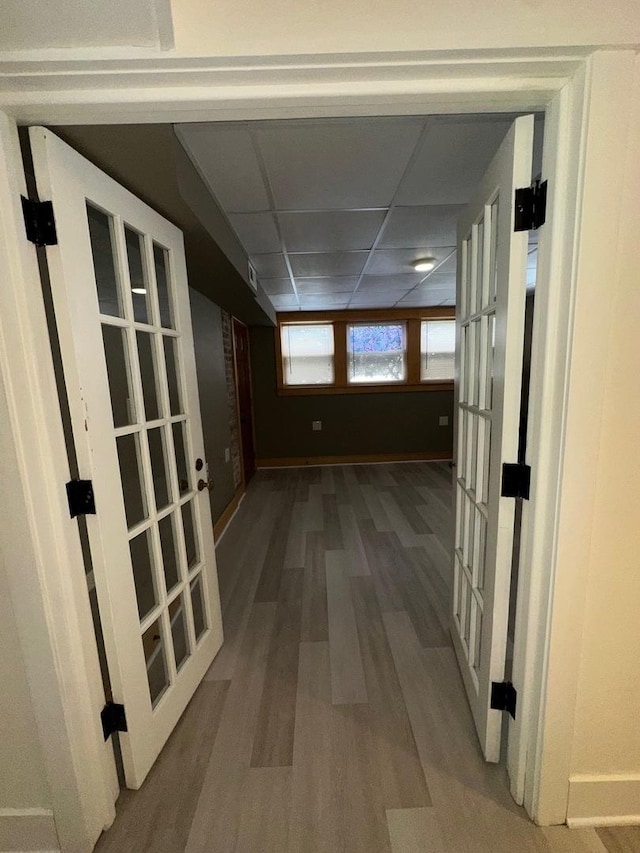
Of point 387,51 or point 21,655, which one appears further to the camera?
point 21,655

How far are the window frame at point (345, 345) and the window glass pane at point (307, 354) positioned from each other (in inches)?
3.0

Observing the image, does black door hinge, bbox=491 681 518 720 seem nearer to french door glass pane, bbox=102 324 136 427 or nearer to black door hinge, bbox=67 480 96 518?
black door hinge, bbox=67 480 96 518

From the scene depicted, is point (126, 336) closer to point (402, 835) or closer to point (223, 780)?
point (223, 780)

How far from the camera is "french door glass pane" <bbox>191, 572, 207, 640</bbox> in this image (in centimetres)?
177

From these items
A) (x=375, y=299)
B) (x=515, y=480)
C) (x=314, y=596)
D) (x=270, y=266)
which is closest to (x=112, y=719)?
(x=314, y=596)

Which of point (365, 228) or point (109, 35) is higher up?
point (365, 228)

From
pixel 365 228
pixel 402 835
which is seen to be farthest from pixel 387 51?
pixel 402 835

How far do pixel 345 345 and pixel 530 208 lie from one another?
450 centimetres

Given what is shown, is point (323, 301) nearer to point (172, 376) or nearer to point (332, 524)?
point (332, 524)

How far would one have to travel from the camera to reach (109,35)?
0.75 metres

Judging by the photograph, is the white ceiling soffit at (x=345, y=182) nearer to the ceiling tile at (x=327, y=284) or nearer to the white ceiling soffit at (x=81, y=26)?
the ceiling tile at (x=327, y=284)

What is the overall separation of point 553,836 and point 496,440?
119 centimetres

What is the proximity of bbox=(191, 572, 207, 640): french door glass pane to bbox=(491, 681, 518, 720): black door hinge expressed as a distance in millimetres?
1266

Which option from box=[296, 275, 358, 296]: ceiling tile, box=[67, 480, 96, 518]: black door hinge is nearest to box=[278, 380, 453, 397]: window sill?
box=[296, 275, 358, 296]: ceiling tile
